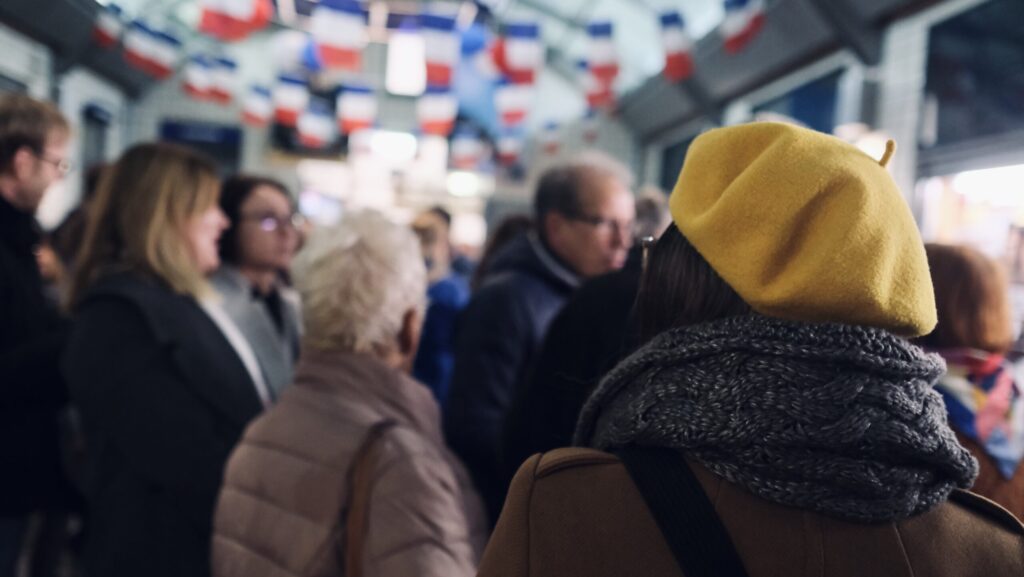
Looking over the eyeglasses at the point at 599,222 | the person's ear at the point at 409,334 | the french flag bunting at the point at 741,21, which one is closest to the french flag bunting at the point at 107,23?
the person's ear at the point at 409,334

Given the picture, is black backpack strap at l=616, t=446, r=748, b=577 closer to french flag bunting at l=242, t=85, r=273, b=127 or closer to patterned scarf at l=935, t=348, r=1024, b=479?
patterned scarf at l=935, t=348, r=1024, b=479

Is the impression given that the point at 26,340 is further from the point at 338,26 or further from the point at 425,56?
the point at 425,56

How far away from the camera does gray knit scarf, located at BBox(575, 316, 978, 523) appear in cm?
85

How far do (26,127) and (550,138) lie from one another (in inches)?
504

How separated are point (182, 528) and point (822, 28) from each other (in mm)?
7240

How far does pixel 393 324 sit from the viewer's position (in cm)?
169

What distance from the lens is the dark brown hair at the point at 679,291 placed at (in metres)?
0.97

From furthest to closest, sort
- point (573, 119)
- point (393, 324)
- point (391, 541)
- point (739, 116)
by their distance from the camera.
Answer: point (573, 119) → point (739, 116) → point (393, 324) → point (391, 541)

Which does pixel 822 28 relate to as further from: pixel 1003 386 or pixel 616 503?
pixel 616 503

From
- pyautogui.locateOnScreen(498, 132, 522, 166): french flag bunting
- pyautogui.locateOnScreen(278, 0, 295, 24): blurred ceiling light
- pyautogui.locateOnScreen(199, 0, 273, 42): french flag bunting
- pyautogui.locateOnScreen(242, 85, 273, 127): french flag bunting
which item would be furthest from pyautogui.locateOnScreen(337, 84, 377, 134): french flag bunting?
pyautogui.locateOnScreen(199, 0, 273, 42): french flag bunting

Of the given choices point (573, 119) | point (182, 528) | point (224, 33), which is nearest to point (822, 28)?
point (224, 33)

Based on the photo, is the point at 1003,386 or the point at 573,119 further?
the point at 573,119

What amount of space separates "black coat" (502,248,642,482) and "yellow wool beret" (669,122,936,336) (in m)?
0.72

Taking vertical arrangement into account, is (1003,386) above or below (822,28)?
below
